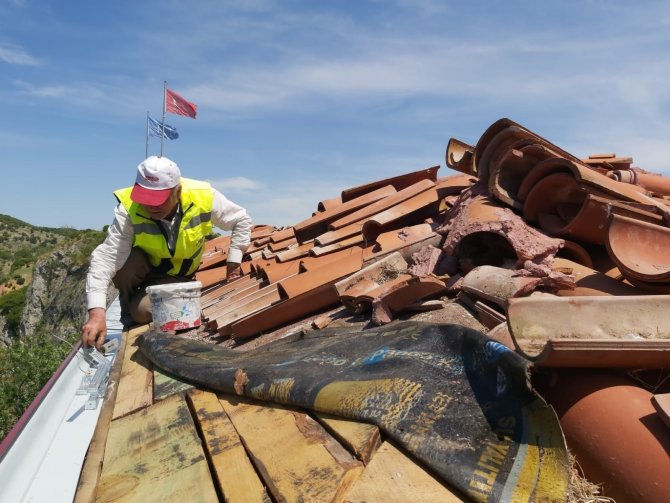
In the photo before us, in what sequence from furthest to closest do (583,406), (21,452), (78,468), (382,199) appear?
1. (382,199)
2. (21,452)
3. (78,468)
4. (583,406)

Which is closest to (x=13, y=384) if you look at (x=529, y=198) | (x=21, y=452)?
(x=21, y=452)

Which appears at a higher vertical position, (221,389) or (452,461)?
(221,389)

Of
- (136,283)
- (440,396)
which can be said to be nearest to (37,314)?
(136,283)

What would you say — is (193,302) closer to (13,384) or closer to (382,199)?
(382,199)

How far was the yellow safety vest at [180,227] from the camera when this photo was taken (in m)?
4.04

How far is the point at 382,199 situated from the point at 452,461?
14.0 feet

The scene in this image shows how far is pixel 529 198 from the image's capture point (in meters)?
3.35

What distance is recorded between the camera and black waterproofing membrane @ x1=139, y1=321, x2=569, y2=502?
1395mm

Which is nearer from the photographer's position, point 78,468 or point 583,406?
point 583,406

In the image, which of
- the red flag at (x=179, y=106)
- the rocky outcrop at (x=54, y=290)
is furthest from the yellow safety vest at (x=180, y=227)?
the rocky outcrop at (x=54, y=290)

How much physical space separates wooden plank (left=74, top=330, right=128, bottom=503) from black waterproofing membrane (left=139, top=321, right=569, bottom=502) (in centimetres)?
42

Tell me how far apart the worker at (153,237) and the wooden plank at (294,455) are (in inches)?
72.9

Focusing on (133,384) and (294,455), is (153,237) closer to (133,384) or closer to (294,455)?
A: (133,384)

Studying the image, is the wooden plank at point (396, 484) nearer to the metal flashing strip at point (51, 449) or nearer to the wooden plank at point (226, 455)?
the wooden plank at point (226, 455)
